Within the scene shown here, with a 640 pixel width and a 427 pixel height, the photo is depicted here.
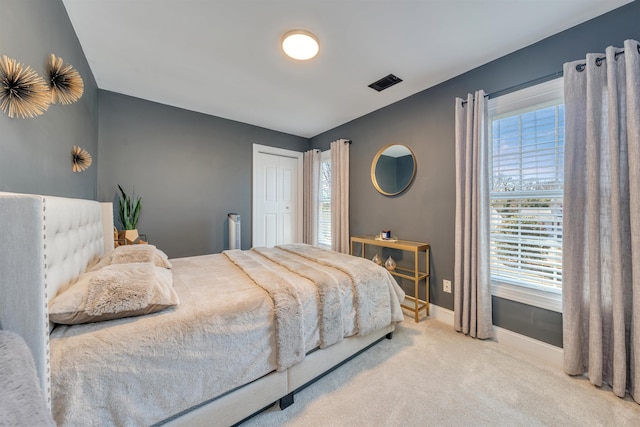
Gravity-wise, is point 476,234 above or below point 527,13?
below

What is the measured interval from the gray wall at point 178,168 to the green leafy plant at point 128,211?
4.0 inches

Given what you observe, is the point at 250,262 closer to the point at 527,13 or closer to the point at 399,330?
the point at 399,330

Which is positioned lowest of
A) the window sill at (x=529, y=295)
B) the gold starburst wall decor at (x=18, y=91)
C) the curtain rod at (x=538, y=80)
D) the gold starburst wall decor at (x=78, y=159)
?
the window sill at (x=529, y=295)

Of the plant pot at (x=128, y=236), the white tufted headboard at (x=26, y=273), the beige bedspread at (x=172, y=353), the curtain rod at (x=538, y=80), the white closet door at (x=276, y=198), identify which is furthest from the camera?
the white closet door at (x=276, y=198)

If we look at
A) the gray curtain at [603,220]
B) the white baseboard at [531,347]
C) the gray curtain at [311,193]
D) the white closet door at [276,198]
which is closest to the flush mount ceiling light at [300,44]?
the gray curtain at [603,220]

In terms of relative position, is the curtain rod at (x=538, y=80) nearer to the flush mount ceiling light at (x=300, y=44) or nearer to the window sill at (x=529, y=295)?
the flush mount ceiling light at (x=300, y=44)

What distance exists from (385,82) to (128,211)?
316 centimetres

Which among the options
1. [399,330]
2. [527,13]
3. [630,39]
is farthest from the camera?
[399,330]

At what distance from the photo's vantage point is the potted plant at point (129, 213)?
8.46 feet

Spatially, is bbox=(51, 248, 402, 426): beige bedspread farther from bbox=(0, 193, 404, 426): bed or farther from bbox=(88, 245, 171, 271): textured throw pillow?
bbox=(88, 245, 171, 271): textured throw pillow

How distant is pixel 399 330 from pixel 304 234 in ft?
7.92

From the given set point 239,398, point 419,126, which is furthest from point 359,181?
point 239,398

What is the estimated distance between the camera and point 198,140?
10.8 feet

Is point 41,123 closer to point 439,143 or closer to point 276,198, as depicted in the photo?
point 276,198
